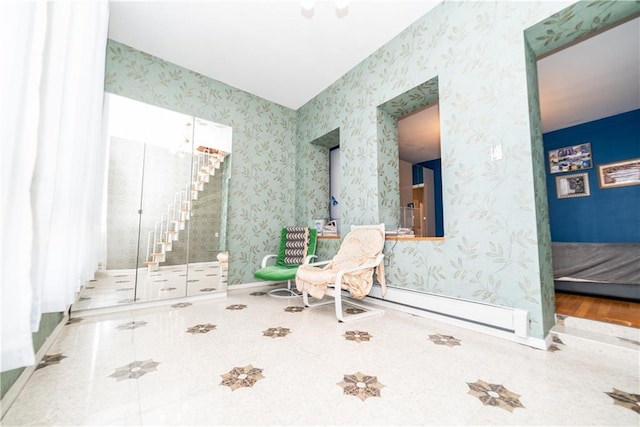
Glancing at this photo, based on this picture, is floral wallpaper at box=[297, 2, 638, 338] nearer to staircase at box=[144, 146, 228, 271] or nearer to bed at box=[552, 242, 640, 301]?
bed at box=[552, 242, 640, 301]

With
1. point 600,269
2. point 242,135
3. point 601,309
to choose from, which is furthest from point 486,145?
point 242,135

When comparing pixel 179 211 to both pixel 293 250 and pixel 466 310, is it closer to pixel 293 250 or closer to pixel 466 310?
pixel 293 250

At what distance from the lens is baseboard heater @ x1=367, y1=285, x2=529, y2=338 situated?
1811 millimetres

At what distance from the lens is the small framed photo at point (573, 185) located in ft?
13.8

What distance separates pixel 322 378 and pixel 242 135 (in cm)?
341

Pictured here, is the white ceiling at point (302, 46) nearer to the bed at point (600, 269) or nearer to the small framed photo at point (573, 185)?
the small framed photo at point (573, 185)

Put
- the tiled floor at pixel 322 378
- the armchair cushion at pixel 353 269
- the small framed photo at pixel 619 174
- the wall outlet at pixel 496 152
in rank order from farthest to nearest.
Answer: the small framed photo at pixel 619 174
the armchair cushion at pixel 353 269
the wall outlet at pixel 496 152
the tiled floor at pixel 322 378

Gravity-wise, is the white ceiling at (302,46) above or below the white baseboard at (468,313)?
above

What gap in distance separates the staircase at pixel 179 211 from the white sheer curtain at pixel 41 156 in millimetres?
1448

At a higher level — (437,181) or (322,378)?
(437,181)

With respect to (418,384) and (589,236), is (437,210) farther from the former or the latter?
(418,384)

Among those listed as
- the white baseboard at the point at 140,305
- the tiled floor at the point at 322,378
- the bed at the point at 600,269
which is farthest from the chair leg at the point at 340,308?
the bed at the point at 600,269

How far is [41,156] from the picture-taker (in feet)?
3.08

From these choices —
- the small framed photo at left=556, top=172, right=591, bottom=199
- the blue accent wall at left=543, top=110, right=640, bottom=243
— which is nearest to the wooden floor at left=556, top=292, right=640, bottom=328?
the blue accent wall at left=543, top=110, right=640, bottom=243
